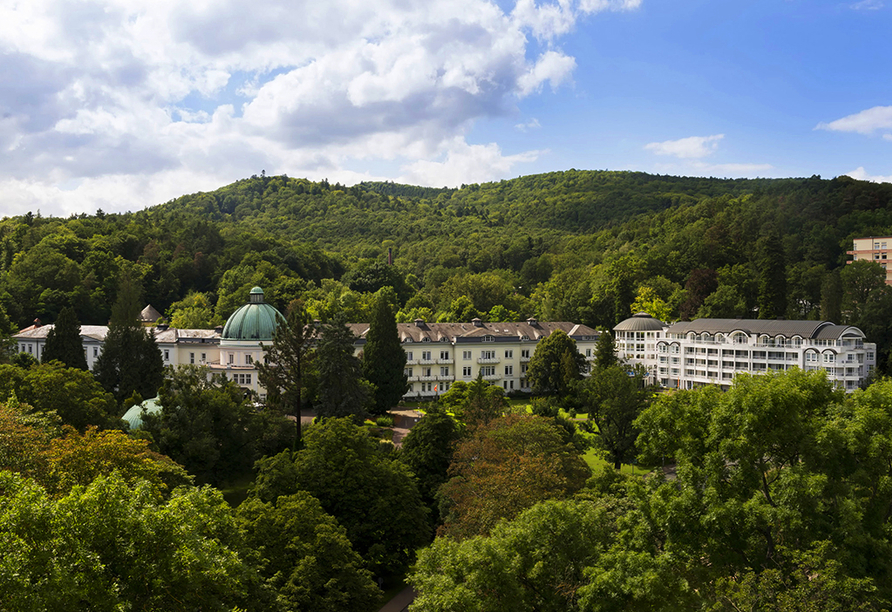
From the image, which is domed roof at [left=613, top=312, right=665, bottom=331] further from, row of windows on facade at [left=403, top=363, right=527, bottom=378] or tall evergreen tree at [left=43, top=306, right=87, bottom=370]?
tall evergreen tree at [left=43, top=306, right=87, bottom=370]

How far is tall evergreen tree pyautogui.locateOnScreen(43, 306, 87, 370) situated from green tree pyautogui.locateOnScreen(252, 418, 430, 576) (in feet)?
106

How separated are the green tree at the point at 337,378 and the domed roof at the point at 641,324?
40.7 m

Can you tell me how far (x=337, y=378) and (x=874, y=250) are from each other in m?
72.2

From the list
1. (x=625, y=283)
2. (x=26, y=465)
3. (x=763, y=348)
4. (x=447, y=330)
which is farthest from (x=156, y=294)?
(x=26, y=465)

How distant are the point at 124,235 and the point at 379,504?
3871 inches

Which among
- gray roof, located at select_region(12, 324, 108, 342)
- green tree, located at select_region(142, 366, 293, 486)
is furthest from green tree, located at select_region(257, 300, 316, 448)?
gray roof, located at select_region(12, 324, 108, 342)

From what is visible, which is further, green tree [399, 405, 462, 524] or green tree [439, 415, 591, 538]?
green tree [399, 405, 462, 524]

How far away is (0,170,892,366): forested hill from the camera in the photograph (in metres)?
89.9

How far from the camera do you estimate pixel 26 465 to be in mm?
22078

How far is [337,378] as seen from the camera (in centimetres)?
5222

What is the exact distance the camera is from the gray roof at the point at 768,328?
220ft

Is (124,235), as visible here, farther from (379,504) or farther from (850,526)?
(850,526)

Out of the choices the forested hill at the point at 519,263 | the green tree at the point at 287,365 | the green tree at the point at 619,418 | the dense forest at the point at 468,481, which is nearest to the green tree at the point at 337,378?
the dense forest at the point at 468,481

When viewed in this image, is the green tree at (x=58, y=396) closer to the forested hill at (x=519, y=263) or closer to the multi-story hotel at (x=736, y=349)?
the forested hill at (x=519, y=263)
